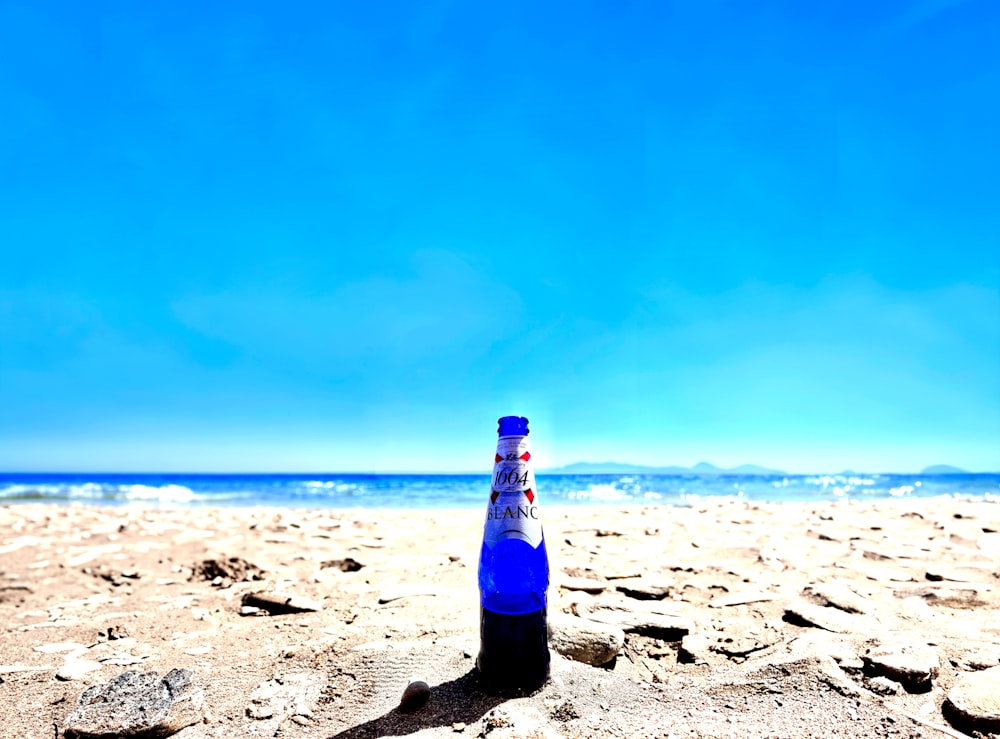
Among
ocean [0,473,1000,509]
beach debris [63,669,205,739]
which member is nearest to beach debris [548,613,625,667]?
beach debris [63,669,205,739]

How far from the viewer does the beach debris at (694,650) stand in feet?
9.03

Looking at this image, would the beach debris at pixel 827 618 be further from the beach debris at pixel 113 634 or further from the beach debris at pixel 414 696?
the beach debris at pixel 113 634

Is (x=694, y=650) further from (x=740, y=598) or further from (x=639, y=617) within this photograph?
(x=740, y=598)

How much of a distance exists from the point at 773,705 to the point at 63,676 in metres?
3.44

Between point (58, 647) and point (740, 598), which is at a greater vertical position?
point (740, 598)

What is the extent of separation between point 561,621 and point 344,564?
10.2ft

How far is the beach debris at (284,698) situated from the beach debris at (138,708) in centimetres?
23

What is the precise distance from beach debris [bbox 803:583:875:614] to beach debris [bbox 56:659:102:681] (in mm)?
4314

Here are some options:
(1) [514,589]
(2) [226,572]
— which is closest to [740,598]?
(1) [514,589]

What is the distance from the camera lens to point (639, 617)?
3123 mm

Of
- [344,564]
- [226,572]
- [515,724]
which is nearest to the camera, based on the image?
[515,724]

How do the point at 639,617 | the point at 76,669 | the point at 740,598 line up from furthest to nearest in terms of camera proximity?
the point at 740,598 < the point at 639,617 < the point at 76,669

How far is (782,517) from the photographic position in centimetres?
778

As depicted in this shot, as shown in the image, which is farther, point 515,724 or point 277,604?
point 277,604
